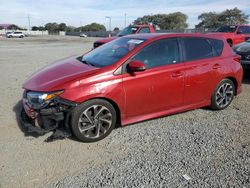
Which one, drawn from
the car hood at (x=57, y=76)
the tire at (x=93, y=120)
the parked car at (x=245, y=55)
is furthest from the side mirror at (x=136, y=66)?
the parked car at (x=245, y=55)

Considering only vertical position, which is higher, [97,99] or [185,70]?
[185,70]

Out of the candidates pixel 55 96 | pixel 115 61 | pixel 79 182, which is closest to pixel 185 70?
pixel 115 61

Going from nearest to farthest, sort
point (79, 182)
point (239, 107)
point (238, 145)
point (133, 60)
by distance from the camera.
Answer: point (79, 182), point (238, 145), point (133, 60), point (239, 107)

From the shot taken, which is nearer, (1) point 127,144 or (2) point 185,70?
(1) point 127,144

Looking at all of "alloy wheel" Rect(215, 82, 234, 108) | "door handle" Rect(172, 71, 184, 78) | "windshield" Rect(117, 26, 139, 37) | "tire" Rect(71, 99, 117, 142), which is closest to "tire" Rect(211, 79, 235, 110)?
"alloy wheel" Rect(215, 82, 234, 108)

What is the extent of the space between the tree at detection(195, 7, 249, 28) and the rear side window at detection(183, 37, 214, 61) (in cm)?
8220

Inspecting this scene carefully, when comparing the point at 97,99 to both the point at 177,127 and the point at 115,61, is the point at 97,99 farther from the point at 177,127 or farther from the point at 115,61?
the point at 177,127

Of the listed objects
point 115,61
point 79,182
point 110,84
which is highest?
point 115,61

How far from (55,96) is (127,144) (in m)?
1.27

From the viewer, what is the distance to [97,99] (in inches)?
167

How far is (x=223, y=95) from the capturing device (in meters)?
5.75

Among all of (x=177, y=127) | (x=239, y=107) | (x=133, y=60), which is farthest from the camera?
(x=239, y=107)

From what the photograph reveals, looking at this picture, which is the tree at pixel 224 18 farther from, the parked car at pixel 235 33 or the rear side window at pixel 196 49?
the rear side window at pixel 196 49

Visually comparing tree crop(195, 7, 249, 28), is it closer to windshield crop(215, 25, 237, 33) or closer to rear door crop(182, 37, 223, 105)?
windshield crop(215, 25, 237, 33)
